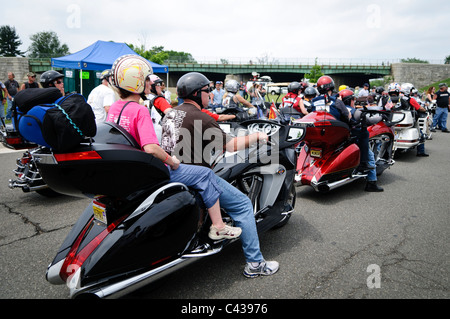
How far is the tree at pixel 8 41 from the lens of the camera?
85.8m

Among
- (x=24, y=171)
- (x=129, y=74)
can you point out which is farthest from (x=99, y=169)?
(x=24, y=171)

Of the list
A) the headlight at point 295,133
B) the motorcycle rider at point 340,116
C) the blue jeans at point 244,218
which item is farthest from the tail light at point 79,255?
the motorcycle rider at point 340,116

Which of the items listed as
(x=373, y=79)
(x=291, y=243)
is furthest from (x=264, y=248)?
(x=373, y=79)

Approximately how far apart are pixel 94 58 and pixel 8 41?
95.9 meters

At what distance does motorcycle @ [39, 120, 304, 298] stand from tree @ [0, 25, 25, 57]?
104m

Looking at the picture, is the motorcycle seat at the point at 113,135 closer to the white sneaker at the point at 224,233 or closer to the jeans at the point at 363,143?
the white sneaker at the point at 224,233

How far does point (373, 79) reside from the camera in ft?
231

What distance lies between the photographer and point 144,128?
230 centimetres

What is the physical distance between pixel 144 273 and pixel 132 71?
4.84 ft

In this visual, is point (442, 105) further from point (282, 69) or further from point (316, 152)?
point (282, 69)

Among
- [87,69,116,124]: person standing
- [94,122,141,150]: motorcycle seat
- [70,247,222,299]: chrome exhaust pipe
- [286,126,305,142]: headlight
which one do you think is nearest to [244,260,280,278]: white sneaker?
[70,247,222,299]: chrome exhaust pipe

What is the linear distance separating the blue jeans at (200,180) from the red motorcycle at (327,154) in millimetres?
2586

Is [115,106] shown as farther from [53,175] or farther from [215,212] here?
[215,212]

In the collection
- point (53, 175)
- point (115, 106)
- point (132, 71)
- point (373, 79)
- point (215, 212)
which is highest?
point (373, 79)
